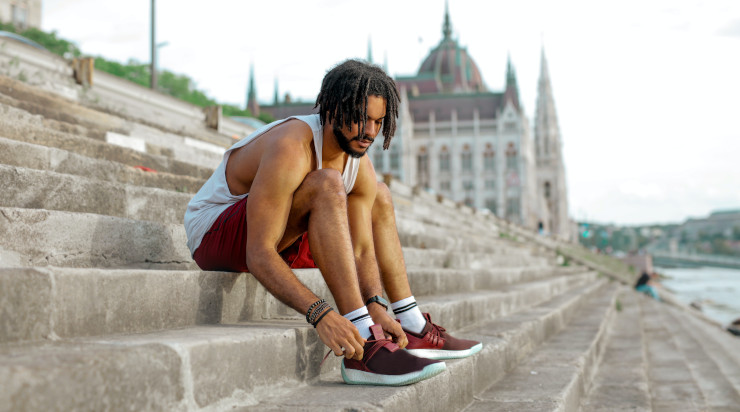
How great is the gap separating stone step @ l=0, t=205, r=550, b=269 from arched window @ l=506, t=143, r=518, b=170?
244ft

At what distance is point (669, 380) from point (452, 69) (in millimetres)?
90291

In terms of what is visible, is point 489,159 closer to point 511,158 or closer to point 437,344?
point 511,158

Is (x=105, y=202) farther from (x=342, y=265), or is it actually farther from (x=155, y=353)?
(x=155, y=353)

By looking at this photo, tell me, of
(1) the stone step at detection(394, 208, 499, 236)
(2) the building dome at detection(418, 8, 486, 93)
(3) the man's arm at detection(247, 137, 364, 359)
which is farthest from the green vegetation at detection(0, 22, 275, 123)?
(2) the building dome at detection(418, 8, 486, 93)

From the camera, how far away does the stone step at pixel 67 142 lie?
3293 mm

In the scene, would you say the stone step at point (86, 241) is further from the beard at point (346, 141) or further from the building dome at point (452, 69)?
the building dome at point (452, 69)

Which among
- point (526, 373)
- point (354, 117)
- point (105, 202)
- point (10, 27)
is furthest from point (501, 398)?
point (10, 27)

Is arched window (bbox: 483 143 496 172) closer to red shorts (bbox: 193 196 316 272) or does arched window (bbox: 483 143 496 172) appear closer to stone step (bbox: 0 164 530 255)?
stone step (bbox: 0 164 530 255)

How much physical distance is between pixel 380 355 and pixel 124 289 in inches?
30.9

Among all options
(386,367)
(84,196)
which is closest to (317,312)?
(386,367)

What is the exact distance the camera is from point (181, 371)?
57.4 inches

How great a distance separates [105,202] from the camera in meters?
2.74

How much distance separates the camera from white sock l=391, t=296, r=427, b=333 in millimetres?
2482

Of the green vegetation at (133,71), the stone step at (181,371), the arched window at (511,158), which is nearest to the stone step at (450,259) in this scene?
the stone step at (181,371)
